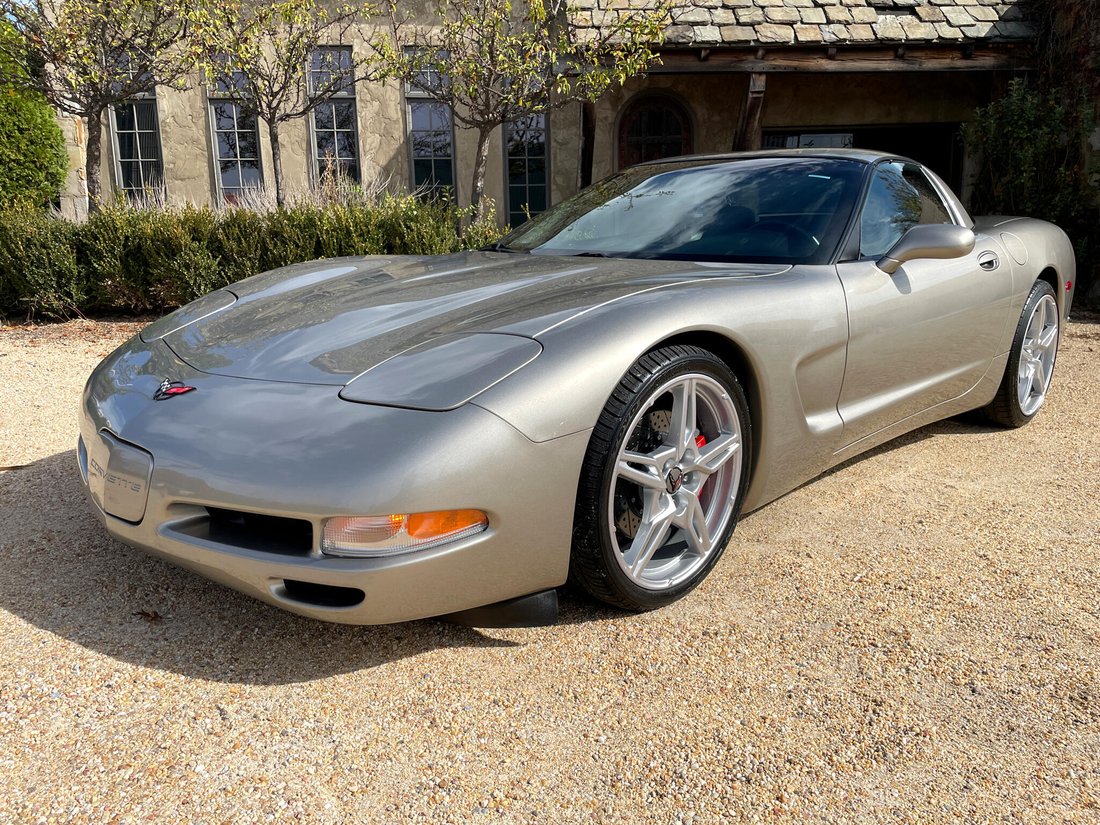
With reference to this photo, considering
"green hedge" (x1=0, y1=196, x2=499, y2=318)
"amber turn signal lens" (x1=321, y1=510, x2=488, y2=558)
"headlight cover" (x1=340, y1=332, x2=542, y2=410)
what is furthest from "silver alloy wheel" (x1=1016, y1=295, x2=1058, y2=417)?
"green hedge" (x1=0, y1=196, x2=499, y2=318)

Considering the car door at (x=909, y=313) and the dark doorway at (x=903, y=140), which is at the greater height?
the dark doorway at (x=903, y=140)

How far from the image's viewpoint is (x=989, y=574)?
2594 millimetres

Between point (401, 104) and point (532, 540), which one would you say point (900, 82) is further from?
point (532, 540)

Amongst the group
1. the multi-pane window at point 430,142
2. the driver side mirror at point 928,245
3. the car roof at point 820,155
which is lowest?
the driver side mirror at point 928,245

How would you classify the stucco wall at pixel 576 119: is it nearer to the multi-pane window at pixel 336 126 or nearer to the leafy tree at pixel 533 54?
the multi-pane window at pixel 336 126

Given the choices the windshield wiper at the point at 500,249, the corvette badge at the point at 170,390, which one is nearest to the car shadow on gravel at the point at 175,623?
the corvette badge at the point at 170,390

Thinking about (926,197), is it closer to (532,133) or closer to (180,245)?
(180,245)

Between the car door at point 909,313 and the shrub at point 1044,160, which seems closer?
the car door at point 909,313

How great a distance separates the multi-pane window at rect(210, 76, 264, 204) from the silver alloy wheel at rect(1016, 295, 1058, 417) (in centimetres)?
1007

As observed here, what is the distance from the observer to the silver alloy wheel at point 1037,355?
4.05 metres

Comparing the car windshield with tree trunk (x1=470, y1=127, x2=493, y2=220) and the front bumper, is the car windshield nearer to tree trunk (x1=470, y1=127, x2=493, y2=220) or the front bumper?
the front bumper

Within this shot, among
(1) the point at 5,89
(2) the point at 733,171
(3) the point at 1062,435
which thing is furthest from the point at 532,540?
(1) the point at 5,89

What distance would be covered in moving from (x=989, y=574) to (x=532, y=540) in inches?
59.8

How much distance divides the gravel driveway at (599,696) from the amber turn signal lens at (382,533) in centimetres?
38
